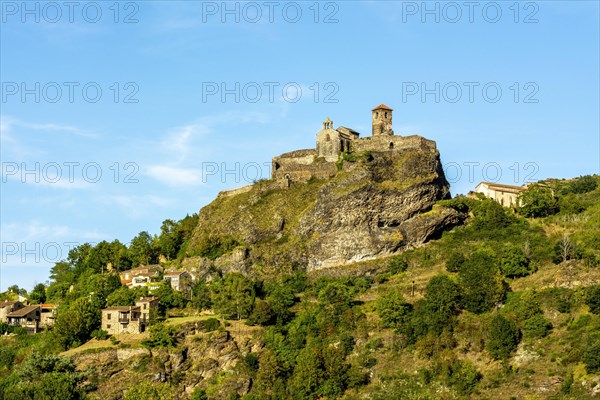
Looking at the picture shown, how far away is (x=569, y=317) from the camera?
91125mm

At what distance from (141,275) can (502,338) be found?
47532 mm

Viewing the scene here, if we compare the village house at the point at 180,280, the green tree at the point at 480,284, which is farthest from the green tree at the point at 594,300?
the village house at the point at 180,280

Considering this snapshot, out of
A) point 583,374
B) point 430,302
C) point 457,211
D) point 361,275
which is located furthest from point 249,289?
point 583,374

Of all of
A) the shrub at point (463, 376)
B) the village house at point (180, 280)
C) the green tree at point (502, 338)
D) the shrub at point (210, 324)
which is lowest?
the shrub at point (463, 376)

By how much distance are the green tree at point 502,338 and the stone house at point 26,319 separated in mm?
50764

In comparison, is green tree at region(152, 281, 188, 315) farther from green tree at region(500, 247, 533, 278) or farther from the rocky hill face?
green tree at region(500, 247, 533, 278)

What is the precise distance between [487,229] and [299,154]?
81.3ft

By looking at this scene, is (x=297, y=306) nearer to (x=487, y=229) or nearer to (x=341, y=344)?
(x=341, y=344)

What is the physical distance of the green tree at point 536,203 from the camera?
116688 millimetres

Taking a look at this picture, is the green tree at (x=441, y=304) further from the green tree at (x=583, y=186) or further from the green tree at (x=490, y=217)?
the green tree at (x=583, y=186)

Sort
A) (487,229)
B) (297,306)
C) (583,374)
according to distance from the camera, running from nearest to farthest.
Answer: (583,374) < (297,306) < (487,229)

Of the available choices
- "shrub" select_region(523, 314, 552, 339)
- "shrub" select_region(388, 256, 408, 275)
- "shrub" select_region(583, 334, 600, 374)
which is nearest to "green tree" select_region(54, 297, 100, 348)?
"shrub" select_region(388, 256, 408, 275)

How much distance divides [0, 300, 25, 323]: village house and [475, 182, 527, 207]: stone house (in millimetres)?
57378

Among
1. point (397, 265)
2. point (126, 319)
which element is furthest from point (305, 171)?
point (126, 319)
